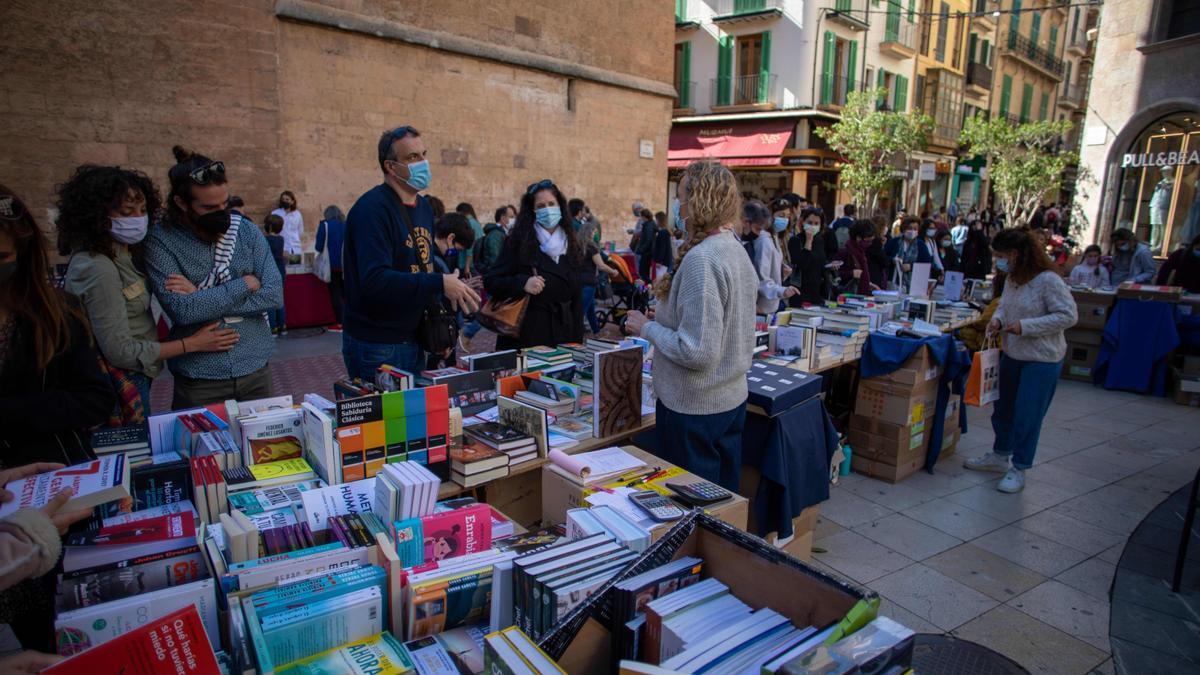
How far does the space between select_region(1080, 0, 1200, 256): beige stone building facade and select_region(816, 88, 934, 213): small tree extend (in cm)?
735

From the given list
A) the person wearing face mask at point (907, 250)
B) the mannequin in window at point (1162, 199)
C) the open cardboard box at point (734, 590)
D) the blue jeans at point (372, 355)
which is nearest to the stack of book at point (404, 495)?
the open cardboard box at point (734, 590)

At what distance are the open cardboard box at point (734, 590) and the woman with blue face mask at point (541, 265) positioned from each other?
2.51m

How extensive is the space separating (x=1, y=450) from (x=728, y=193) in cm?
247

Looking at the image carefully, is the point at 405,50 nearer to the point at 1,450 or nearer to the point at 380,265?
the point at 380,265

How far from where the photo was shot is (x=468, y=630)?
1.60 m

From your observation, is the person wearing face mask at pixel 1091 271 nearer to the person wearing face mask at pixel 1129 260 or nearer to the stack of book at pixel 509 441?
the person wearing face mask at pixel 1129 260

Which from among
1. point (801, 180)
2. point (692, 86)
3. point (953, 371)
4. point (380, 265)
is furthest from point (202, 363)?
point (692, 86)

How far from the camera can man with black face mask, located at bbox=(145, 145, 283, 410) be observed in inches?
101

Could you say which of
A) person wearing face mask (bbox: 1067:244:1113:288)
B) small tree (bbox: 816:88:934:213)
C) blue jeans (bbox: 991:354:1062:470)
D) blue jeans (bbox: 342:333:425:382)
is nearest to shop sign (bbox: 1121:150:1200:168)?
person wearing face mask (bbox: 1067:244:1113:288)

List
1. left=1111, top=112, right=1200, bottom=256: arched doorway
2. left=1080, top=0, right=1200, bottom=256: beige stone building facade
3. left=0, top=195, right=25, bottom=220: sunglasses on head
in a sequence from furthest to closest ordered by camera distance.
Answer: left=1111, top=112, right=1200, bottom=256: arched doorway
left=1080, top=0, right=1200, bottom=256: beige stone building facade
left=0, top=195, right=25, bottom=220: sunglasses on head

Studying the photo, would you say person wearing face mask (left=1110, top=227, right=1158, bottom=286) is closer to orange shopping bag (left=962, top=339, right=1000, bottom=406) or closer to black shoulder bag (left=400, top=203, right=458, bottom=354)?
orange shopping bag (left=962, top=339, right=1000, bottom=406)

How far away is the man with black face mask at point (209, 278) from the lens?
2553mm

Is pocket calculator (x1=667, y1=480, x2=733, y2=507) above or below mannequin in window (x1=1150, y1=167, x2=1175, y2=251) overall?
below

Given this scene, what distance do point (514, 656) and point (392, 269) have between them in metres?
2.04
